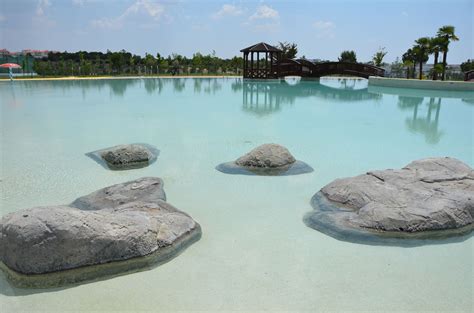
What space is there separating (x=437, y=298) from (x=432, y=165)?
286 centimetres

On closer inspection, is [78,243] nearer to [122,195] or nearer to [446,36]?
[122,195]

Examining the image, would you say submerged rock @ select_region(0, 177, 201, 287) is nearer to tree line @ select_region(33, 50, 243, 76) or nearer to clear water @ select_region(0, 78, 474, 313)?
clear water @ select_region(0, 78, 474, 313)

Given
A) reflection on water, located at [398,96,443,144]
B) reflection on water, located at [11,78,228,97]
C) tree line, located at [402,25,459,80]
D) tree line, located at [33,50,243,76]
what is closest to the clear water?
reflection on water, located at [398,96,443,144]

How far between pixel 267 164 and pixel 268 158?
102mm

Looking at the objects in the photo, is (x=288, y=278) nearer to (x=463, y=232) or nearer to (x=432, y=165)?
(x=463, y=232)

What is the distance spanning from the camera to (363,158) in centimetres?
701

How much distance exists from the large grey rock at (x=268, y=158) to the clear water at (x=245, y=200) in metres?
0.46

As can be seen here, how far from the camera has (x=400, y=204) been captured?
4.21 meters

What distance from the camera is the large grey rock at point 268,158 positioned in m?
6.12

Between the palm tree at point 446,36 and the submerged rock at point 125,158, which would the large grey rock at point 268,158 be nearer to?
the submerged rock at point 125,158

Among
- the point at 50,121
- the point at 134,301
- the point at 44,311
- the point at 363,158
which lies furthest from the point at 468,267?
the point at 50,121

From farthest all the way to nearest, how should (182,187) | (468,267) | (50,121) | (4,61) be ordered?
(4,61), (50,121), (182,187), (468,267)

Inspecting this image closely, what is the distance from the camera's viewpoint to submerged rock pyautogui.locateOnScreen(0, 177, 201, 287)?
120 inches

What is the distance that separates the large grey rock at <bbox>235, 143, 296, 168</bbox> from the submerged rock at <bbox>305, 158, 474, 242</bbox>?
4.17 ft
